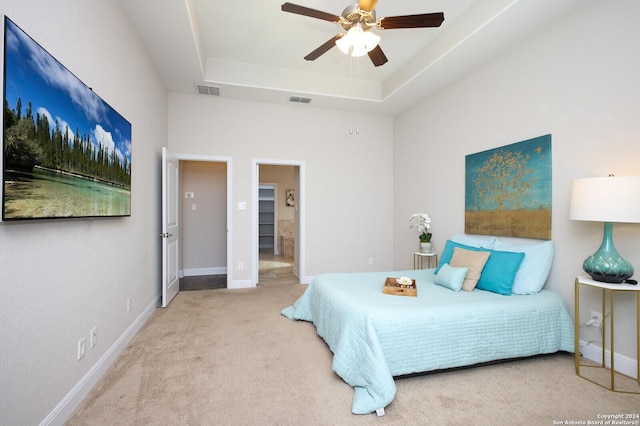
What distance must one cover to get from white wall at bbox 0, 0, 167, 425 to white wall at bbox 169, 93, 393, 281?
1.36 metres

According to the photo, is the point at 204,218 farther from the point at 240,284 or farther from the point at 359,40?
the point at 359,40

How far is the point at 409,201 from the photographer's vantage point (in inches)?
192

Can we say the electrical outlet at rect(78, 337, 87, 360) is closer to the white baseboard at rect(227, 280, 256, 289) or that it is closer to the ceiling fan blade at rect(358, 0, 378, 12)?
the white baseboard at rect(227, 280, 256, 289)

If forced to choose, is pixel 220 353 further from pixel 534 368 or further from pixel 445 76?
pixel 445 76

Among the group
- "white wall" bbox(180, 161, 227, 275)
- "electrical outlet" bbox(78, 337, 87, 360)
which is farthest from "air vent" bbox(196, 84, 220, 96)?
"electrical outlet" bbox(78, 337, 87, 360)

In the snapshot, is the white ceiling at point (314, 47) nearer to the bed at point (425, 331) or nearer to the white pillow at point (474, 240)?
the white pillow at point (474, 240)

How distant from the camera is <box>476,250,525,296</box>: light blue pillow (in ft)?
8.65

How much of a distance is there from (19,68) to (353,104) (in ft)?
13.4

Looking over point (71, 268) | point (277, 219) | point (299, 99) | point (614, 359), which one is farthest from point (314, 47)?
point (277, 219)

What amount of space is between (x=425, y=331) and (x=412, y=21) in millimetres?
2243

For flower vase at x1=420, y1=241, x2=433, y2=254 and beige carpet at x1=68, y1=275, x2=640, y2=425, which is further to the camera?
flower vase at x1=420, y1=241, x2=433, y2=254

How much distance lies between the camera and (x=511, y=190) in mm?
3088

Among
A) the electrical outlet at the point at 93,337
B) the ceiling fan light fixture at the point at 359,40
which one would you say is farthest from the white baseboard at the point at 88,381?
the ceiling fan light fixture at the point at 359,40

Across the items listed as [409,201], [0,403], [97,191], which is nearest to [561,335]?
[409,201]
